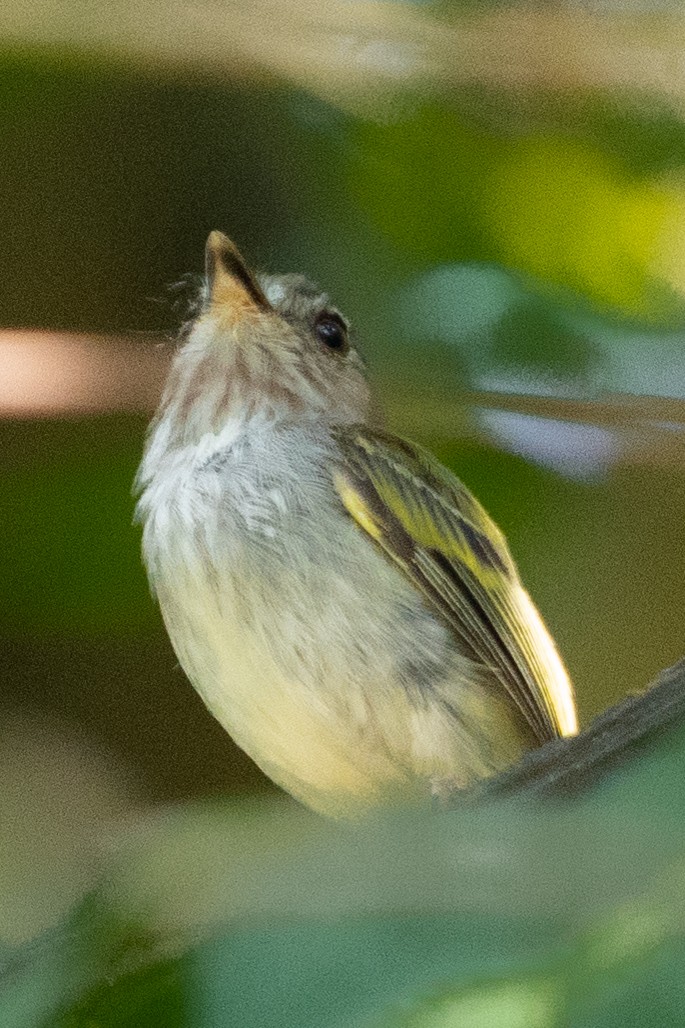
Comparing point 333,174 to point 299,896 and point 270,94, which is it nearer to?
point 270,94

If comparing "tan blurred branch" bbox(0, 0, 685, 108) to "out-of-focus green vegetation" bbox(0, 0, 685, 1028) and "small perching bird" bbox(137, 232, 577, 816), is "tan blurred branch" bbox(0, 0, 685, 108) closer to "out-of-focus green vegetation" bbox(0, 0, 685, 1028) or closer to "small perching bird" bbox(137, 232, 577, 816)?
"out-of-focus green vegetation" bbox(0, 0, 685, 1028)

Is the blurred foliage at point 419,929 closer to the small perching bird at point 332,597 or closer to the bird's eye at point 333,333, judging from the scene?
the small perching bird at point 332,597

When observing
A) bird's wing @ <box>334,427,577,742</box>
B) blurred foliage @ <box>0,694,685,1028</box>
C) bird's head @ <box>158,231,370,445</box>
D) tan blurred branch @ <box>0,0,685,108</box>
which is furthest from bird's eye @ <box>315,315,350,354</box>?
A: blurred foliage @ <box>0,694,685,1028</box>

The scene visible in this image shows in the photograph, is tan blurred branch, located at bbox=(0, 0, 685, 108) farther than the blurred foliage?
Yes

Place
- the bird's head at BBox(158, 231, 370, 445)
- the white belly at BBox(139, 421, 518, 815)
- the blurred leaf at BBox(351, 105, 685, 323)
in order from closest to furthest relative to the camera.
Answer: the blurred leaf at BBox(351, 105, 685, 323)
the white belly at BBox(139, 421, 518, 815)
the bird's head at BBox(158, 231, 370, 445)

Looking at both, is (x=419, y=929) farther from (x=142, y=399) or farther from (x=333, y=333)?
(x=333, y=333)

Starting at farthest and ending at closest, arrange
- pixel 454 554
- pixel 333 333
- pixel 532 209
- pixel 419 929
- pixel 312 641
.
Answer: pixel 333 333, pixel 454 554, pixel 312 641, pixel 532 209, pixel 419 929

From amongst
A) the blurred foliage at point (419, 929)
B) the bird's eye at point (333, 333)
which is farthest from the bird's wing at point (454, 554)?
the blurred foliage at point (419, 929)

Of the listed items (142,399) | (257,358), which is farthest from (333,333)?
(142,399)
